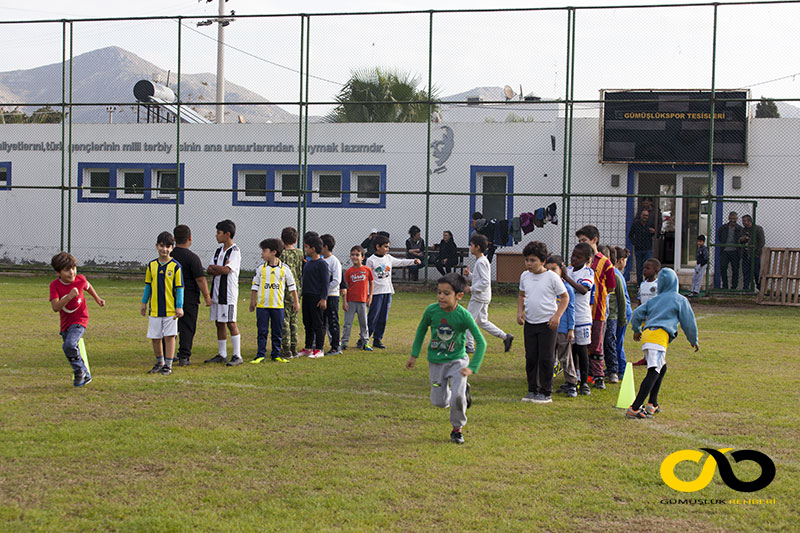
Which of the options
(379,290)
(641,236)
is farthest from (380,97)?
(379,290)

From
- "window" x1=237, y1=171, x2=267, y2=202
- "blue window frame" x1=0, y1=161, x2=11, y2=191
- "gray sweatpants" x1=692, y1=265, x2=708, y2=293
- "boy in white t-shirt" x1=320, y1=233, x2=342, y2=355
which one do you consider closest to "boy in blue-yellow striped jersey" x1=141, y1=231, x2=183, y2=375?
"boy in white t-shirt" x1=320, y1=233, x2=342, y2=355

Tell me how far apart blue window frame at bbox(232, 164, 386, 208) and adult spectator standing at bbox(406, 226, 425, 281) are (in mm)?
1602

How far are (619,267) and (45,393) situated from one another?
6772 millimetres

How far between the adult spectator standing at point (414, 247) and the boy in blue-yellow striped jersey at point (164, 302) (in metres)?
12.7

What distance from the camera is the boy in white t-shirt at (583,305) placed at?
8.70m

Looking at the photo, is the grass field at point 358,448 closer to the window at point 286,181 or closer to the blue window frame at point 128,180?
the window at point 286,181

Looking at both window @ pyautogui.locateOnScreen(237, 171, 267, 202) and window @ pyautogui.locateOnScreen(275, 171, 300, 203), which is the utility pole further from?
window @ pyautogui.locateOnScreen(275, 171, 300, 203)

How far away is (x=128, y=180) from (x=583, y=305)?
2037cm

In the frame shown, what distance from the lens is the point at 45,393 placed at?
8.23 m

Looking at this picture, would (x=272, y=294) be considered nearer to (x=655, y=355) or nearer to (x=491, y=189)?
(x=655, y=355)

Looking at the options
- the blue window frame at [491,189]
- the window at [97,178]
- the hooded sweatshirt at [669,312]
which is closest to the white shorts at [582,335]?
the hooded sweatshirt at [669,312]

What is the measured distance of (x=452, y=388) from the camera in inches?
262

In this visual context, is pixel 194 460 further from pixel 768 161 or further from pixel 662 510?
pixel 768 161

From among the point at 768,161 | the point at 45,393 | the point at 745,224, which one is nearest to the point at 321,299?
the point at 45,393
